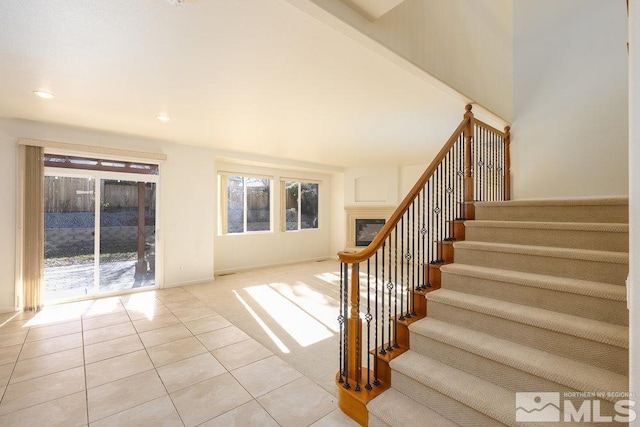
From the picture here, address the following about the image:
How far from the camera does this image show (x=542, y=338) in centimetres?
173

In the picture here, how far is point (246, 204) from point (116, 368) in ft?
15.3

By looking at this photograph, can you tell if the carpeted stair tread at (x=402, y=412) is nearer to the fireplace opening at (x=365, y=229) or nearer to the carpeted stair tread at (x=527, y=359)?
the carpeted stair tread at (x=527, y=359)

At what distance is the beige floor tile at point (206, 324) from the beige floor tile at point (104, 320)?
923 millimetres

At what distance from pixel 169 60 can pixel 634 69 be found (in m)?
2.82

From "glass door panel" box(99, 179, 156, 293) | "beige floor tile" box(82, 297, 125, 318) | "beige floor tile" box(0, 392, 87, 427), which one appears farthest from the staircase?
"glass door panel" box(99, 179, 156, 293)

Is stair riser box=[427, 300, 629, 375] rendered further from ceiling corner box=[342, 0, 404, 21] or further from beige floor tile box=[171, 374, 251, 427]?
ceiling corner box=[342, 0, 404, 21]

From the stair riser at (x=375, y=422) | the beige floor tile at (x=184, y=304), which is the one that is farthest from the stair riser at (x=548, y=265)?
the beige floor tile at (x=184, y=304)

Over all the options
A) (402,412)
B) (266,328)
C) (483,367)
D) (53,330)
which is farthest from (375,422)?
(53,330)

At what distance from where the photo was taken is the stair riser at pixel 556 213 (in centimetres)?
229

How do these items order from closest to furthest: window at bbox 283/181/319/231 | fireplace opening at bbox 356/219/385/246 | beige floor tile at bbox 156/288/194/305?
beige floor tile at bbox 156/288/194/305
window at bbox 283/181/319/231
fireplace opening at bbox 356/219/385/246

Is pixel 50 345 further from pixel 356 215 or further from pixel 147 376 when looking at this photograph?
pixel 356 215

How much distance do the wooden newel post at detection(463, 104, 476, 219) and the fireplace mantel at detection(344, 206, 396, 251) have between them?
480 centimetres

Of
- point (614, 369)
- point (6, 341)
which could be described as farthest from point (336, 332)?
point (6, 341)

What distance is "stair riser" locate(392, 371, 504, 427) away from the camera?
1.61 m
